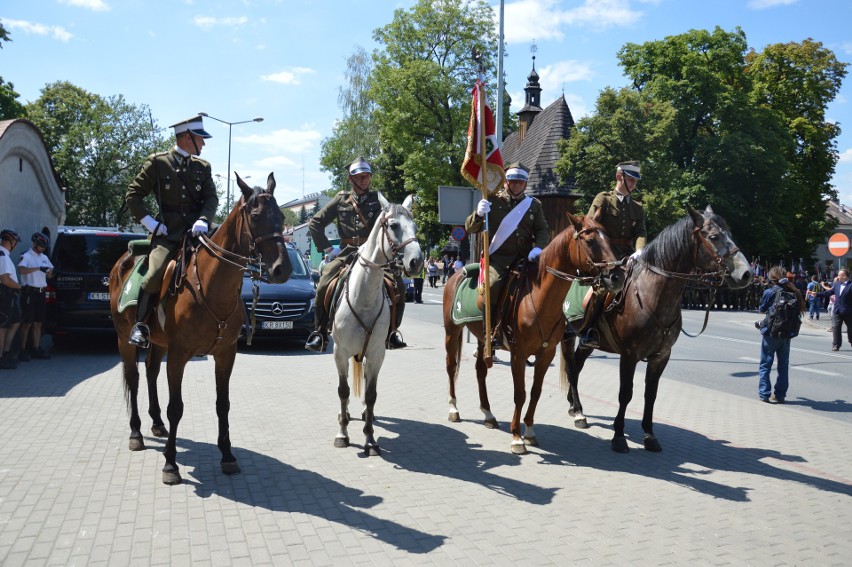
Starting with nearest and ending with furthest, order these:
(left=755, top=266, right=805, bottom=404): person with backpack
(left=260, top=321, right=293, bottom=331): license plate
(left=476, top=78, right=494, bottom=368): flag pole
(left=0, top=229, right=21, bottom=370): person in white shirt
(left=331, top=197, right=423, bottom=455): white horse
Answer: (left=331, top=197, right=423, bottom=455): white horse < (left=476, top=78, right=494, bottom=368): flag pole < (left=755, top=266, right=805, bottom=404): person with backpack < (left=0, top=229, right=21, bottom=370): person in white shirt < (left=260, top=321, right=293, bottom=331): license plate

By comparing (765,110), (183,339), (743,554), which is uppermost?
(765,110)

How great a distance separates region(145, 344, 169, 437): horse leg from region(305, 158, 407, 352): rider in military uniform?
158cm

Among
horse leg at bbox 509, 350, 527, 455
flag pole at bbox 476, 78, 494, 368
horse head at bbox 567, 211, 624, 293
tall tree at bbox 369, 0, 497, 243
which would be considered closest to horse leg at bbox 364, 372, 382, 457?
flag pole at bbox 476, 78, 494, 368

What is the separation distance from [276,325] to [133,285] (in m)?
7.29

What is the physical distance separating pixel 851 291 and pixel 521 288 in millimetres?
12714

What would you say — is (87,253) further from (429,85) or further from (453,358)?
(429,85)

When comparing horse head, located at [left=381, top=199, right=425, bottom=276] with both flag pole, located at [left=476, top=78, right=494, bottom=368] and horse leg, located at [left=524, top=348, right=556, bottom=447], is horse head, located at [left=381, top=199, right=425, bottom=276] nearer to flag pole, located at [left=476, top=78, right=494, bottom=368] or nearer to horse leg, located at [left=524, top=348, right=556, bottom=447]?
flag pole, located at [left=476, top=78, right=494, bottom=368]

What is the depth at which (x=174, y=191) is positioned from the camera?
6250mm

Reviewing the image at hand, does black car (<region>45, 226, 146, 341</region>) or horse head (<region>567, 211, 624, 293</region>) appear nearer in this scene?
horse head (<region>567, 211, 624, 293</region>)

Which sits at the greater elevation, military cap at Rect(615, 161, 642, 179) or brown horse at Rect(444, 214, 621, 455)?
military cap at Rect(615, 161, 642, 179)

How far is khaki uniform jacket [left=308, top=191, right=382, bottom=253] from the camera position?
747cm

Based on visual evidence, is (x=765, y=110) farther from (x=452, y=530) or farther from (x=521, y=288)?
(x=452, y=530)

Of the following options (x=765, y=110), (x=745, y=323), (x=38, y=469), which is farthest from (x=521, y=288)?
(x=765, y=110)

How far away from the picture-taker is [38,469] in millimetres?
5785
